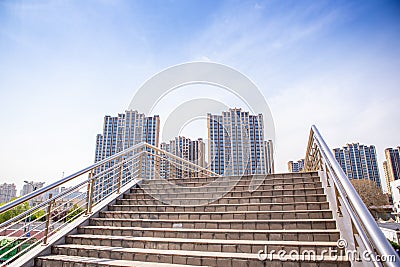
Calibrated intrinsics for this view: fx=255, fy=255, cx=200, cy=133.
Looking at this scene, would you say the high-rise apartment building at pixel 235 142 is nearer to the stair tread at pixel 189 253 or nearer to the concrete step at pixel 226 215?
the concrete step at pixel 226 215

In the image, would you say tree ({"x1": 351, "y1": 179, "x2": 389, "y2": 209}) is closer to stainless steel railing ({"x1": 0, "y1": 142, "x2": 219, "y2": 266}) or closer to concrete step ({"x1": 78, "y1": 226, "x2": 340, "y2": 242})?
stainless steel railing ({"x1": 0, "y1": 142, "x2": 219, "y2": 266})

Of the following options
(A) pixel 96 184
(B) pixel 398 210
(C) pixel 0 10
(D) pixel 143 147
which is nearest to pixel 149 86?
(D) pixel 143 147

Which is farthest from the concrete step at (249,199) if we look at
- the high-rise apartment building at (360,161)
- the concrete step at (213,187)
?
the high-rise apartment building at (360,161)

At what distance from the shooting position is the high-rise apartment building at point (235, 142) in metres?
15.4

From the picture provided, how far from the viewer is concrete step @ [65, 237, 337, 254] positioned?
3.14 metres

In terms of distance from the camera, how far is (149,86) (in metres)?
6.30

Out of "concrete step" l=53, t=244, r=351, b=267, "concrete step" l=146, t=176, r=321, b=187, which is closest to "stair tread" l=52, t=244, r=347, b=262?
"concrete step" l=53, t=244, r=351, b=267

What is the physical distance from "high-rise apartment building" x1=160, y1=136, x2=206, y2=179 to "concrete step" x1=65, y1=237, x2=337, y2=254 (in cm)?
442

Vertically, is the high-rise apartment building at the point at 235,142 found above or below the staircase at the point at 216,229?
above

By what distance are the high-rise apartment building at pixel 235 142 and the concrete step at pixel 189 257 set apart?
10989 mm

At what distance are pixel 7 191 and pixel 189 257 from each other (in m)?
82.6

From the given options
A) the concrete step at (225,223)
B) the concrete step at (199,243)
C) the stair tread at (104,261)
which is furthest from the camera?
the concrete step at (225,223)

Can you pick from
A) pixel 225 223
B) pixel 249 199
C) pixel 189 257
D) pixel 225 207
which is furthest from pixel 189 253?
pixel 249 199

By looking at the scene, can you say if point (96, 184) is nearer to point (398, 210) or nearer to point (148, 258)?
point (148, 258)
